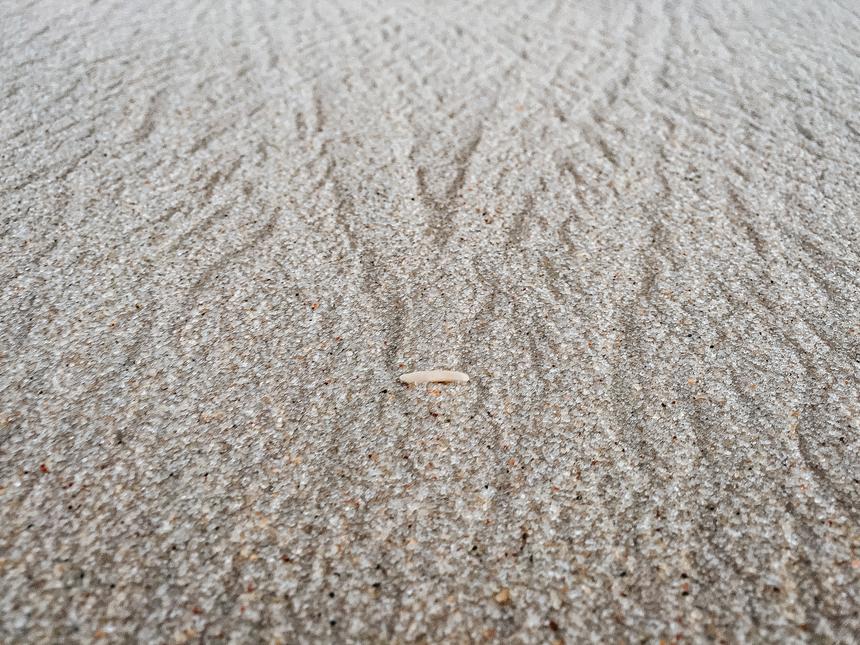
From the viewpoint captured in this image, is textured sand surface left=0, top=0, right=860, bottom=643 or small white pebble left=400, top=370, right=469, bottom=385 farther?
small white pebble left=400, top=370, right=469, bottom=385

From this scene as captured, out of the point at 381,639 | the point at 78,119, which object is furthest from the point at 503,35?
the point at 381,639

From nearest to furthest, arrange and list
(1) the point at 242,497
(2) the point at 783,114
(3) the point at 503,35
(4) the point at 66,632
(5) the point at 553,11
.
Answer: (4) the point at 66,632 < (1) the point at 242,497 < (2) the point at 783,114 < (3) the point at 503,35 < (5) the point at 553,11

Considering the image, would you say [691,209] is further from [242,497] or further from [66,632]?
[66,632]

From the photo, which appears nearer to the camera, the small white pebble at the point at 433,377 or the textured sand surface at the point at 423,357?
the textured sand surface at the point at 423,357

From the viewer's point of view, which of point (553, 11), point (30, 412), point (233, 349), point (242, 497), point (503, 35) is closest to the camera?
point (242, 497)
